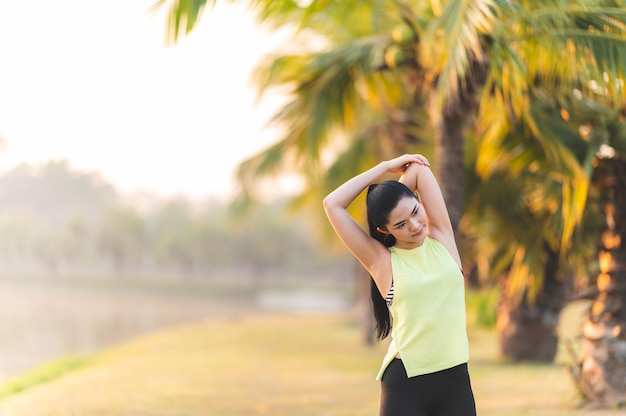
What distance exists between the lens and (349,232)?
3170 millimetres

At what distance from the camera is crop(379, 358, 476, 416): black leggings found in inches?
117

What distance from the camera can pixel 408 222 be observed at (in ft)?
9.87

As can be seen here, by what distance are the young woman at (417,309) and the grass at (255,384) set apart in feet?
13.9

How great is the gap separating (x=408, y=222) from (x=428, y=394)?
2.05 feet

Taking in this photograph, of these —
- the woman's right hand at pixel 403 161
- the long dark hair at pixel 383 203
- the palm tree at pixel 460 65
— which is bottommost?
the long dark hair at pixel 383 203

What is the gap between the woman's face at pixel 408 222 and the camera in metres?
3.00

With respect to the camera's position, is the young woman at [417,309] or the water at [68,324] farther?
the water at [68,324]

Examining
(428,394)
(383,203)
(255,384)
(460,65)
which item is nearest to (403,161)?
(383,203)

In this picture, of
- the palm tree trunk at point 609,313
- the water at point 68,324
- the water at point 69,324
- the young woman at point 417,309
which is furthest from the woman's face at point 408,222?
the water at point 69,324

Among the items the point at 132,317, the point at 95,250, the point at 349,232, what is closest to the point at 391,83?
the point at 349,232

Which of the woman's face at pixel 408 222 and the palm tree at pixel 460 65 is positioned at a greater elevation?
the palm tree at pixel 460 65

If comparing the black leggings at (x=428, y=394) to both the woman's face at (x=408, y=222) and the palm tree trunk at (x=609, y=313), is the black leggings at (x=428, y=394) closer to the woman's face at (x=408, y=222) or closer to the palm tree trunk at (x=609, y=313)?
the woman's face at (x=408, y=222)

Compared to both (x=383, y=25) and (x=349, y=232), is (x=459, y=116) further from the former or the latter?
(x=349, y=232)

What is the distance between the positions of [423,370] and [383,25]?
6431 millimetres
